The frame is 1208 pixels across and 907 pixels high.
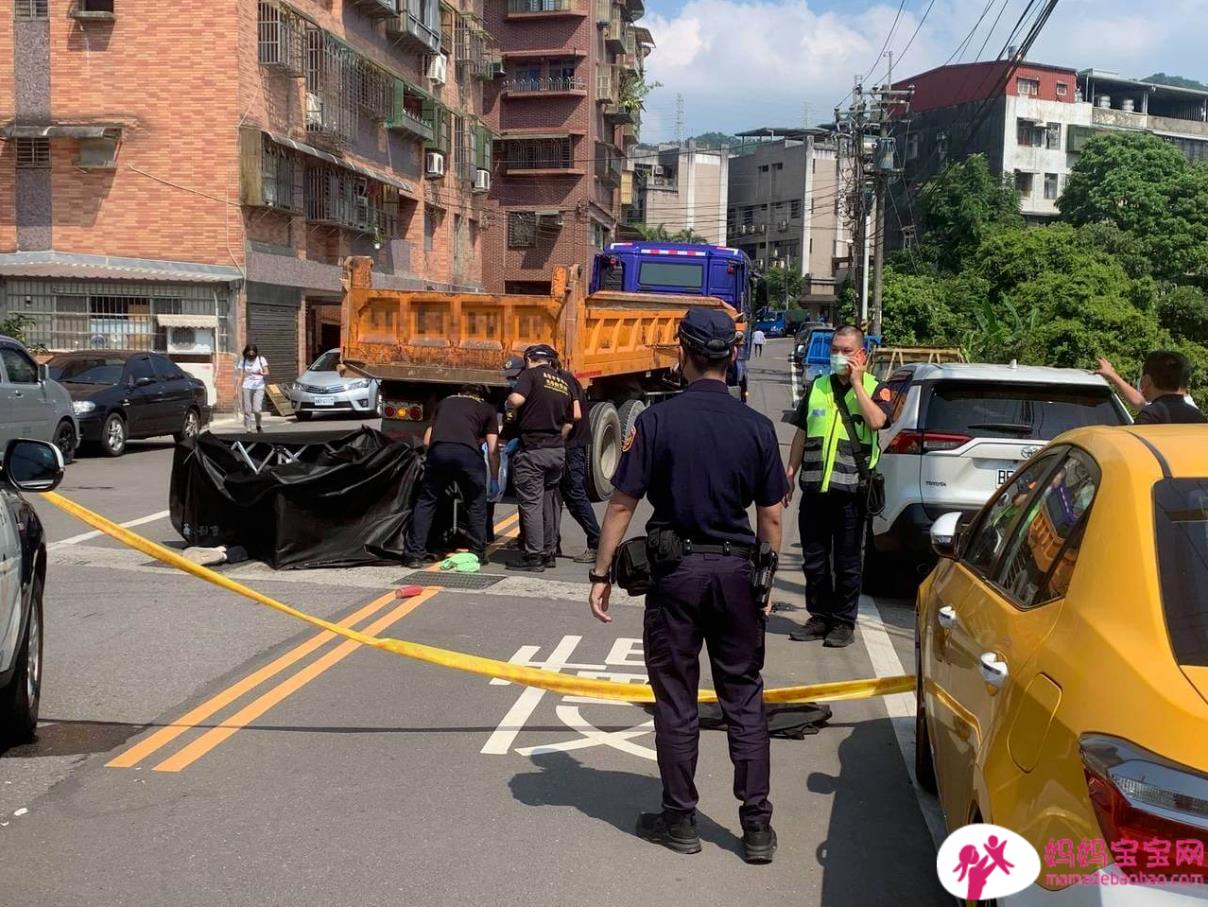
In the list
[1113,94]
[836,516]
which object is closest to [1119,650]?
[836,516]

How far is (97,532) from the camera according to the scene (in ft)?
38.9

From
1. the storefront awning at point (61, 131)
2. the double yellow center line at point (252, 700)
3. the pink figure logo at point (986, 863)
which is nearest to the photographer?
the pink figure logo at point (986, 863)

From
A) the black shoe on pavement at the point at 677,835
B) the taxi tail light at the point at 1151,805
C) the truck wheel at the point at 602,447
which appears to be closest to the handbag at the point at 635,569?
the black shoe on pavement at the point at 677,835

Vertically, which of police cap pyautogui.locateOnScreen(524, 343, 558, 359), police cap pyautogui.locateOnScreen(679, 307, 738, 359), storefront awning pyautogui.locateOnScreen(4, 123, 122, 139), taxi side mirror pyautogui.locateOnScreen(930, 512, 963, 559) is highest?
storefront awning pyautogui.locateOnScreen(4, 123, 122, 139)

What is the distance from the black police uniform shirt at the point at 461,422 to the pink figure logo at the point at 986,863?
7715 millimetres

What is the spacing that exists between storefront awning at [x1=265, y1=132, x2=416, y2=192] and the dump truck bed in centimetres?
1673

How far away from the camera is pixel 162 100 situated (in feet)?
90.2

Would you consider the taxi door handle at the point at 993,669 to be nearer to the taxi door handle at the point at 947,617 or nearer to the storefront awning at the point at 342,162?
the taxi door handle at the point at 947,617

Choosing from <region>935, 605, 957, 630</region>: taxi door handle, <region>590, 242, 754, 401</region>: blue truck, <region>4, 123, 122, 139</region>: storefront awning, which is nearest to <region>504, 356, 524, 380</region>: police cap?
<region>935, 605, 957, 630</region>: taxi door handle

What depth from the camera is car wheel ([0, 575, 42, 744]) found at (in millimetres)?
5414

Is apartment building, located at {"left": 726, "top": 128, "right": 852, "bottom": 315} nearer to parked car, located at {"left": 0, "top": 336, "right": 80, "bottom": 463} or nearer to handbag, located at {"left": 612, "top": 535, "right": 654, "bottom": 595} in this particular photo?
parked car, located at {"left": 0, "top": 336, "right": 80, "bottom": 463}

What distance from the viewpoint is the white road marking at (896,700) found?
5012mm

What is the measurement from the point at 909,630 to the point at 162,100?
939 inches

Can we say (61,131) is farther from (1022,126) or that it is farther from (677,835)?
(1022,126)
